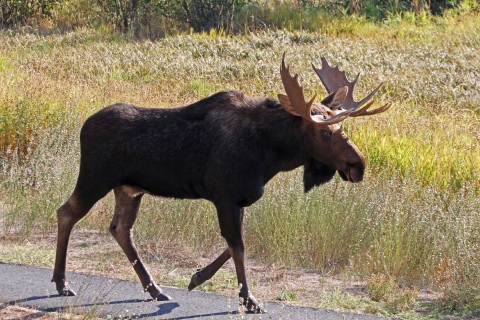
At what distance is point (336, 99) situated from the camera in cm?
680

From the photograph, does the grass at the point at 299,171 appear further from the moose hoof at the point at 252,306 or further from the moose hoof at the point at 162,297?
the moose hoof at the point at 162,297

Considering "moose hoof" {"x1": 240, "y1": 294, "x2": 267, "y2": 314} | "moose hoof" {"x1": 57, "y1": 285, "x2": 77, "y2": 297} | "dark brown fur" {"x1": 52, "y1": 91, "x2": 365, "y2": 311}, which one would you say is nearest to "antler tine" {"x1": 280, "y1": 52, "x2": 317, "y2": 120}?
"dark brown fur" {"x1": 52, "y1": 91, "x2": 365, "y2": 311}

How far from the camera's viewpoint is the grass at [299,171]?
27.5ft

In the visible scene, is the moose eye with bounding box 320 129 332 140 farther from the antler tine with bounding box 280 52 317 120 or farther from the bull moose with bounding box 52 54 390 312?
the antler tine with bounding box 280 52 317 120

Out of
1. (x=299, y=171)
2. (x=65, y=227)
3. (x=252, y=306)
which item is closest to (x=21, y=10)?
(x=299, y=171)

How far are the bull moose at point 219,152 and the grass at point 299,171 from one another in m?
1.68

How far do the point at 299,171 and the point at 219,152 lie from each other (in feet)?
11.6

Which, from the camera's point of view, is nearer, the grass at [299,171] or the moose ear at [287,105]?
the moose ear at [287,105]

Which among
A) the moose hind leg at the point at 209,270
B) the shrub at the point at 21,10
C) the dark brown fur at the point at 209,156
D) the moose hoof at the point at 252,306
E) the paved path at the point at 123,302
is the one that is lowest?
the paved path at the point at 123,302

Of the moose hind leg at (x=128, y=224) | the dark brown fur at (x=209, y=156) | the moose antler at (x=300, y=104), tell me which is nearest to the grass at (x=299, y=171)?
the moose hind leg at (x=128, y=224)

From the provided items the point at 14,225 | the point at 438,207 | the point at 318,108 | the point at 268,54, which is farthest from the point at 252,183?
the point at 268,54

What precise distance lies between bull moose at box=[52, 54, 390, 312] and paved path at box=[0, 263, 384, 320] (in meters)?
0.13

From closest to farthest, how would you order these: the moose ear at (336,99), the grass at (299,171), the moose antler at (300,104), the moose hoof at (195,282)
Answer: the moose antler at (300,104) < the moose ear at (336,99) < the moose hoof at (195,282) < the grass at (299,171)

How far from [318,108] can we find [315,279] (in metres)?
2.06
